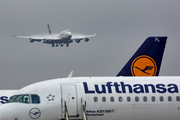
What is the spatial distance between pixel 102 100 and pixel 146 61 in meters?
17.2

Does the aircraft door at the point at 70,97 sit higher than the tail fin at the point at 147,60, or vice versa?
the tail fin at the point at 147,60

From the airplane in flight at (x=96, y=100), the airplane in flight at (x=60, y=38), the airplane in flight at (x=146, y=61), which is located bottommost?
the airplane in flight at (x=96, y=100)

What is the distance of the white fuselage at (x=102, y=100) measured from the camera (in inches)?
917

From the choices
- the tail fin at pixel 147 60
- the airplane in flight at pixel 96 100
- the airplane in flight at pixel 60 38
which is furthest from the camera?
the airplane in flight at pixel 60 38

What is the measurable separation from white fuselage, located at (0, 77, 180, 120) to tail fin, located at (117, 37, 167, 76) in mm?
13063

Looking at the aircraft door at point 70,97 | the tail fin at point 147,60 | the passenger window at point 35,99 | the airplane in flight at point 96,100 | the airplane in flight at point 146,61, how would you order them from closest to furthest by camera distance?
the airplane in flight at point 96,100
the aircraft door at point 70,97
the passenger window at point 35,99
the airplane in flight at point 146,61
the tail fin at point 147,60

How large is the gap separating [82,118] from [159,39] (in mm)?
21146

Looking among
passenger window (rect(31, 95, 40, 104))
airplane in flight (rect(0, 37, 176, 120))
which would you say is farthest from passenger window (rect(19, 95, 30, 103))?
passenger window (rect(31, 95, 40, 104))

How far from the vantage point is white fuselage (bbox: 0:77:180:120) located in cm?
2330

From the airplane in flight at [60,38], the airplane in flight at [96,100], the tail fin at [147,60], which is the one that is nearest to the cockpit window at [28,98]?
the airplane in flight at [96,100]

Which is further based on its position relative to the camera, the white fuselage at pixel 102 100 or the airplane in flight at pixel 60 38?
the airplane in flight at pixel 60 38

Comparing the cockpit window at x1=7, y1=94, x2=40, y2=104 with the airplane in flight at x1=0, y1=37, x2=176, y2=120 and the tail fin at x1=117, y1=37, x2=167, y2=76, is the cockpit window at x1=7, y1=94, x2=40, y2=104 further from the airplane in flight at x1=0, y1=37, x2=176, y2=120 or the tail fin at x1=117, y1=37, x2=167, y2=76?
the tail fin at x1=117, y1=37, x2=167, y2=76

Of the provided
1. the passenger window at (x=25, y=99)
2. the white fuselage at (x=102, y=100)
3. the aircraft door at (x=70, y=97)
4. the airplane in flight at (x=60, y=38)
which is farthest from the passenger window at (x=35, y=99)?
the airplane in flight at (x=60, y=38)

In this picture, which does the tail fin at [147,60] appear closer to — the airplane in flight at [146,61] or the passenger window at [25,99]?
the airplane in flight at [146,61]
